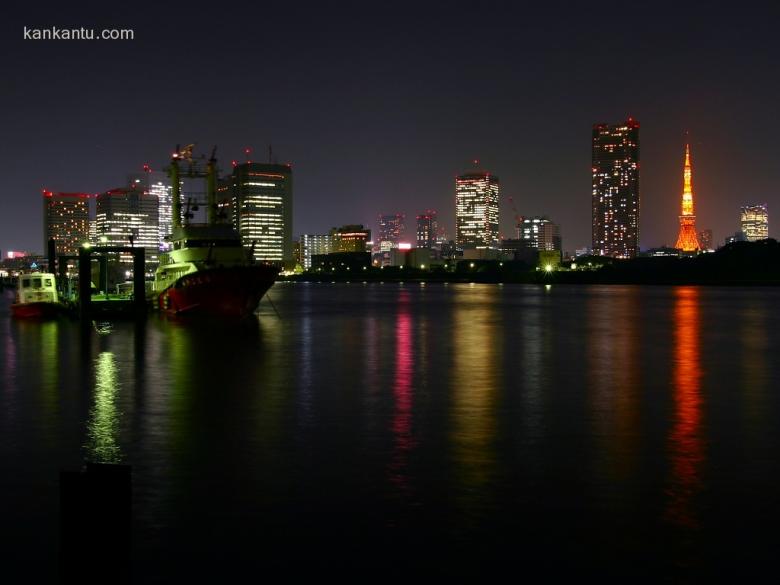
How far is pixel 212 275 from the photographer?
191 ft

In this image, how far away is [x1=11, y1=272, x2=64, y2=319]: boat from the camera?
207ft

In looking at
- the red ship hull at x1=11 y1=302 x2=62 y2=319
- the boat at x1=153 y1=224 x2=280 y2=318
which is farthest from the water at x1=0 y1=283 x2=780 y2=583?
the red ship hull at x1=11 y1=302 x2=62 y2=319

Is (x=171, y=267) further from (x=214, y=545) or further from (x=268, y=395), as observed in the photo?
(x=214, y=545)

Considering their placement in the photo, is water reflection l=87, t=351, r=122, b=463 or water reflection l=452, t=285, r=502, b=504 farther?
water reflection l=87, t=351, r=122, b=463

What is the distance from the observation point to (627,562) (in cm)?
988

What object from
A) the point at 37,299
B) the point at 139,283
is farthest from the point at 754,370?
the point at 37,299

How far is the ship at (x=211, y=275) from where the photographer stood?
192 ft

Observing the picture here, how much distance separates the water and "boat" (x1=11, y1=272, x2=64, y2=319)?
30.6 metres

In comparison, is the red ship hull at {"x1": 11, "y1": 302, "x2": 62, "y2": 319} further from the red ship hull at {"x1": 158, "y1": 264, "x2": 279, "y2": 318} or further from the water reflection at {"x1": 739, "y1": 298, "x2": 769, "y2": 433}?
the water reflection at {"x1": 739, "y1": 298, "x2": 769, "y2": 433}

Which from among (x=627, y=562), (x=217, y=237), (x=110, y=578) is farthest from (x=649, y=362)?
(x=217, y=237)

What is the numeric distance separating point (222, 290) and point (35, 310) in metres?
15.6

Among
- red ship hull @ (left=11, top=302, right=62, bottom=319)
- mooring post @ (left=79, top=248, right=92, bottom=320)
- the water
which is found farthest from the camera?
red ship hull @ (left=11, top=302, right=62, bottom=319)

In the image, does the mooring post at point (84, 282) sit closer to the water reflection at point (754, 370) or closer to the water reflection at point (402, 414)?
the water reflection at point (402, 414)

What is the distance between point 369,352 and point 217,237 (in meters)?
29.5
